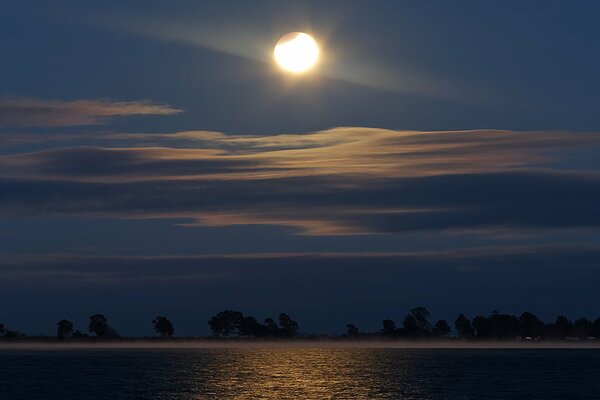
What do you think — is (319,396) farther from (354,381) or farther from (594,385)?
(594,385)

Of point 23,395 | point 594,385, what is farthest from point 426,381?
point 23,395

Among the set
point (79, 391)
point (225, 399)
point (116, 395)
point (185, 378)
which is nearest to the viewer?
point (225, 399)

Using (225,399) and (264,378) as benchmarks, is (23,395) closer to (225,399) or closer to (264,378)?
(225,399)

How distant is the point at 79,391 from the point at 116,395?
38.9ft

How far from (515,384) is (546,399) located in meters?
36.0

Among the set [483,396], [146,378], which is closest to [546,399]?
[483,396]

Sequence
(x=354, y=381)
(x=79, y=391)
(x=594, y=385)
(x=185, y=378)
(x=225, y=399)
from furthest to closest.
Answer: (x=185, y=378), (x=354, y=381), (x=594, y=385), (x=79, y=391), (x=225, y=399)

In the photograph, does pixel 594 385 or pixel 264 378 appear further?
pixel 264 378

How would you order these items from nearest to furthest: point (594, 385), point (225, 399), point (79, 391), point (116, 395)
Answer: point (225, 399), point (116, 395), point (79, 391), point (594, 385)

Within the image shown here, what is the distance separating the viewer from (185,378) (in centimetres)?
19750

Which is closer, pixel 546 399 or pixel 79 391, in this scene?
pixel 546 399

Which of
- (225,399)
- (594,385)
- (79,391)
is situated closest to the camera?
(225,399)

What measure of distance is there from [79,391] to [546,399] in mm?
64966

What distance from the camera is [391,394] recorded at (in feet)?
497
